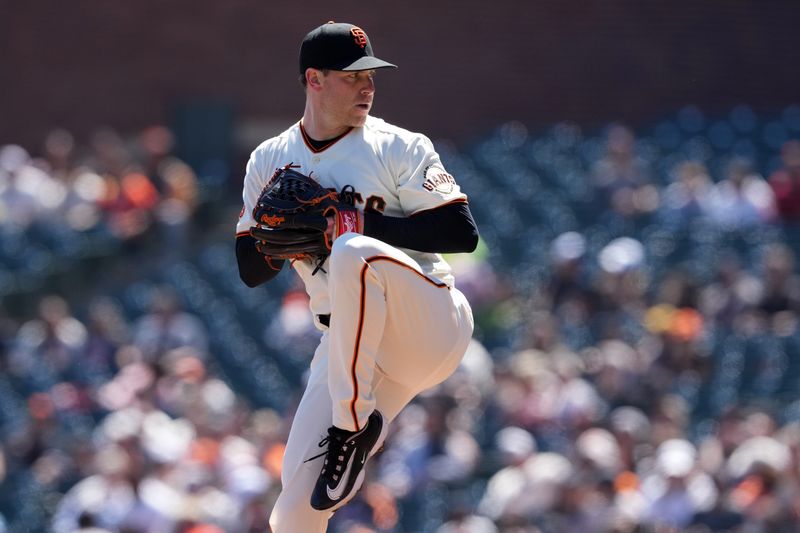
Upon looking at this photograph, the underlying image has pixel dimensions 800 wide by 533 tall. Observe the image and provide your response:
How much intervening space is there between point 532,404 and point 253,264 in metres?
4.68

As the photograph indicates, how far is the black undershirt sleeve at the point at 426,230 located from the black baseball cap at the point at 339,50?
45 centimetres

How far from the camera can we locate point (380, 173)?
4.40 metres

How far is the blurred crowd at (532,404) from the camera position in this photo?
7.95 m

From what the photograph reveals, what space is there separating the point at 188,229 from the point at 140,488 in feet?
15.2

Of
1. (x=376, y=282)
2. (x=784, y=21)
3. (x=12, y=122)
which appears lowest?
(x=12, y=122)

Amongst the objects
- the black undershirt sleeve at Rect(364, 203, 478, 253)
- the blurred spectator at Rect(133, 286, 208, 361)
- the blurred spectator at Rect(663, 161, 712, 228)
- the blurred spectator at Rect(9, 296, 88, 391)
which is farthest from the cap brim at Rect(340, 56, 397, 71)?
the blurred spectator at Rect(663, 161, 712, 228)

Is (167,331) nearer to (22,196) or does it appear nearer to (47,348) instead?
(47,348)

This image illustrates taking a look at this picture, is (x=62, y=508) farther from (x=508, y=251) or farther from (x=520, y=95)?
(x=520, y=95)

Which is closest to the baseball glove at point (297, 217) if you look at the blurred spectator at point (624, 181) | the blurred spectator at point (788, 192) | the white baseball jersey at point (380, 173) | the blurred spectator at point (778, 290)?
the white baseball jersey at point (380, 173)

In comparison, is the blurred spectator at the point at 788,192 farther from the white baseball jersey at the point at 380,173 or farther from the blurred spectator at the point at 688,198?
the white baseball jersey at the point at 380,173

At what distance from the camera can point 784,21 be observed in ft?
53.8

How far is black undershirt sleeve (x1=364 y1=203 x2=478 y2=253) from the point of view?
4.27 metres

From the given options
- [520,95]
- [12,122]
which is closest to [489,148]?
[520,95]

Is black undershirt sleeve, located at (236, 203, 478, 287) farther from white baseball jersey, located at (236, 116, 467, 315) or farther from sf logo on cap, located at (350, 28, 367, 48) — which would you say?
→ sf logo on cap, located at (350, 28, 367, 48)
